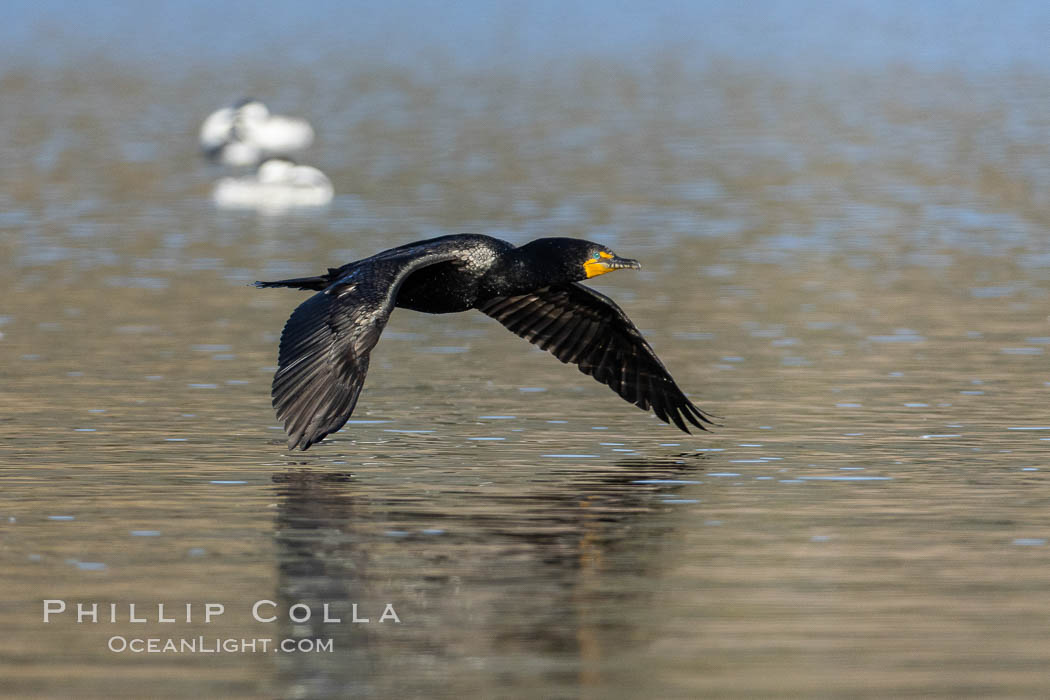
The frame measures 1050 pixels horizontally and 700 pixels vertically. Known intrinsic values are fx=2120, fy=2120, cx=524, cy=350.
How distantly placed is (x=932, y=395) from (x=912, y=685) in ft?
22.9

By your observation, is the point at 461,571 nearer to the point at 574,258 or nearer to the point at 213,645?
the point at 213,645

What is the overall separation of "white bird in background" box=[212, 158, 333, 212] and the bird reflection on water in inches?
685

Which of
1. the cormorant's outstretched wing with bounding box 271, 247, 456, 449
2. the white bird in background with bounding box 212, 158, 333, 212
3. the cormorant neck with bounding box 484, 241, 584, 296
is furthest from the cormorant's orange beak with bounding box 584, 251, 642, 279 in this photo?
the white bird in background with bounding box 212, 158, 333, 212

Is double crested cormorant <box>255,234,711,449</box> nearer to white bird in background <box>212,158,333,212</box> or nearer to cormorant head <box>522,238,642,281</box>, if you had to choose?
cormorant head <box>522,238,642,281</box>

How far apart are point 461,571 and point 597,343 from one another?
4395 mm

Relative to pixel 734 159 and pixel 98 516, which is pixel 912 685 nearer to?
pixel 98 516

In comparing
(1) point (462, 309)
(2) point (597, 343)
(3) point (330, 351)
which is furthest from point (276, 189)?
(3) point (330, 351)

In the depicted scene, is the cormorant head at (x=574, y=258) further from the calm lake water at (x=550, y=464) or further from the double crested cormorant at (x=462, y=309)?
the calm lake water at (x=550, y=464)

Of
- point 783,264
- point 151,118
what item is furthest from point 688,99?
point 783,264

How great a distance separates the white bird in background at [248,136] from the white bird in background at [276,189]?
332 centimetres

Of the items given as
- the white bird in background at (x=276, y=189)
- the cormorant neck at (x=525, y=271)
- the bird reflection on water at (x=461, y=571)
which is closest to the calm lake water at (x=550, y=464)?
the bird reflection on water at (x=461, y=571)

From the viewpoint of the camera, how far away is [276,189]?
29.4 meters

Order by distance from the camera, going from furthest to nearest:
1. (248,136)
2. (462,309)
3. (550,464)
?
(248,136) < (462,309) < (550,464)

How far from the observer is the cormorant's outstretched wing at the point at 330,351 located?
34.9 ft
